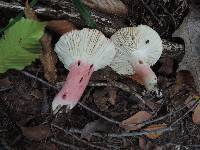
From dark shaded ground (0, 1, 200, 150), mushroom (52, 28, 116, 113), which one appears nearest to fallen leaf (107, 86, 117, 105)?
dark shaded ground (0, 1, 200, 150)

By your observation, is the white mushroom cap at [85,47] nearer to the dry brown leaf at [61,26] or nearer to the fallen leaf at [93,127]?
the dry brown leaf at [61,26]

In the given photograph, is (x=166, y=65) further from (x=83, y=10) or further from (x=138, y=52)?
(x=83, y=10)

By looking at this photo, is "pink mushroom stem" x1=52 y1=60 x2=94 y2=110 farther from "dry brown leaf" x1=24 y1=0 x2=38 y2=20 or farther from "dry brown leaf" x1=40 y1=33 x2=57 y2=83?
"dry brown leaf" x1=24 y1=0 x2=38 y2=20

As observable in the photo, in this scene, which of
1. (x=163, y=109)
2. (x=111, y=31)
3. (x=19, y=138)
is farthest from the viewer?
(x=163, y=109)

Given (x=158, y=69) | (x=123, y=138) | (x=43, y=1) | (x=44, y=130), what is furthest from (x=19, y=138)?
(x=158, y=69)

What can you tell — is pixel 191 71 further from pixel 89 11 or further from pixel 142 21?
pixel 89 11
